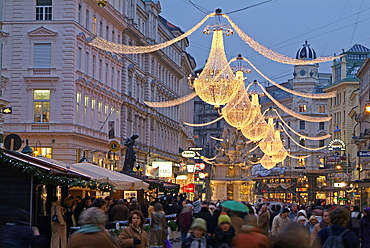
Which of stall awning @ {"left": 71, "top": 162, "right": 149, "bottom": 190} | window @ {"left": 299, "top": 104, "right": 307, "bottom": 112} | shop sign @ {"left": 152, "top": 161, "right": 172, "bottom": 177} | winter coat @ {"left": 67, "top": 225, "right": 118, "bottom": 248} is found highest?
window @ {"left": 299, "top": 104, "right": 307, "bottom": 112}

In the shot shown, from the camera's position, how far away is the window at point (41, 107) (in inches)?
1797

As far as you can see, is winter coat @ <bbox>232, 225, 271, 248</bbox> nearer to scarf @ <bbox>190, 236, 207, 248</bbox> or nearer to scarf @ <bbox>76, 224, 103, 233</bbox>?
scarf @ <bbox>76, 224, 103, 233</bbox>

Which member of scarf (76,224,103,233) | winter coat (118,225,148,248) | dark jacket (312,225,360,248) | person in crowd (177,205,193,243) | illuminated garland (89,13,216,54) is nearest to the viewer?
scarf (76,224,103,233)

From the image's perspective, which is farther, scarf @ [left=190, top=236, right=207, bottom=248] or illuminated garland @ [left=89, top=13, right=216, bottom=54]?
illuminated garland @ [left=89, top=13, right=216, bottom=54]

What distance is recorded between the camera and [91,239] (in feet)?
29.6

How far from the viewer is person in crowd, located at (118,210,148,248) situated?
43.3ft

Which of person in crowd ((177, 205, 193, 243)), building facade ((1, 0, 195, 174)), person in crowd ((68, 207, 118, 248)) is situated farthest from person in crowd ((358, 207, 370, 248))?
building facade ((1, 0, 195, 174))

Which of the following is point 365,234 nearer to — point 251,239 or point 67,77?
point 251,239

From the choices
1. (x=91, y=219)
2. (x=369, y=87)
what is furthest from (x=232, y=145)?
(x=91, y=219)

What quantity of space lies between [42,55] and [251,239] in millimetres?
37411

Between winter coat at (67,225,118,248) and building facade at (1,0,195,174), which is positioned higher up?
building facade at (1,0,195,174)

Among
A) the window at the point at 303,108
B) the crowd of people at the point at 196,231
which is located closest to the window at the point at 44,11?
the crowd of people at the point at 196,231

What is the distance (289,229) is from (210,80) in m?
21.2

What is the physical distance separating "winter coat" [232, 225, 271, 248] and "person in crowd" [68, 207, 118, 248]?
1660mm
